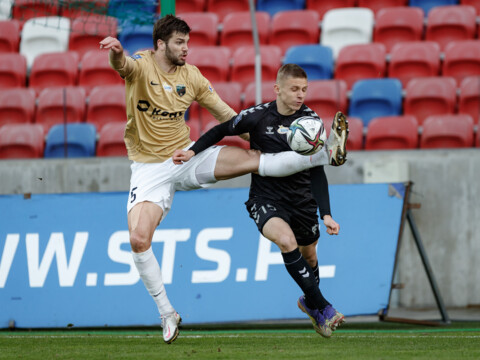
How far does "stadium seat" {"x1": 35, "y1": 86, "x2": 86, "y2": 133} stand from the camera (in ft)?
35.4

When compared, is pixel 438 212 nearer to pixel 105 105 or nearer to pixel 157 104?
pixel 157 104

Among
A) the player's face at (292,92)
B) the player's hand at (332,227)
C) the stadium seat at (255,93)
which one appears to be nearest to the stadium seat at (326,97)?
the stadium seat at (255,93)

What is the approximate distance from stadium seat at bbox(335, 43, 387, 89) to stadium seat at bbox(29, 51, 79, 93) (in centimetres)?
418

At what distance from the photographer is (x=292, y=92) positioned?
612 cm

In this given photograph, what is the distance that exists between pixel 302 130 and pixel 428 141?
4849mm

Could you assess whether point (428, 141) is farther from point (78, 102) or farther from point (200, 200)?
point (78, 102)

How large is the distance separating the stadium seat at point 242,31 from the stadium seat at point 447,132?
3.80 meters

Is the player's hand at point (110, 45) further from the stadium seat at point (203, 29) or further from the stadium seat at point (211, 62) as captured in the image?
the stadium seat at point (203, 29)

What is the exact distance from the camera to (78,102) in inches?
437

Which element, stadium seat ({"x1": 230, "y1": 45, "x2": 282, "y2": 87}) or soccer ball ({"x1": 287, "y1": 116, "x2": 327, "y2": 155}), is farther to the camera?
stadium seat ({"x1": 230, "y1": 45, "x2": 282, "y2": 87})

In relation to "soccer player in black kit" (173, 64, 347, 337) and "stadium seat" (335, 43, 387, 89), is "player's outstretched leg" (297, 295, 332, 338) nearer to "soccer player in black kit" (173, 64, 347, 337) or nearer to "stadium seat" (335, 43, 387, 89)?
"soccer player in black kit" (173, 64, 347, 337)

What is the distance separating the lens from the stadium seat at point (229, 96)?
10211 mm

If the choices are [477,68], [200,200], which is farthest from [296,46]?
[200,200]

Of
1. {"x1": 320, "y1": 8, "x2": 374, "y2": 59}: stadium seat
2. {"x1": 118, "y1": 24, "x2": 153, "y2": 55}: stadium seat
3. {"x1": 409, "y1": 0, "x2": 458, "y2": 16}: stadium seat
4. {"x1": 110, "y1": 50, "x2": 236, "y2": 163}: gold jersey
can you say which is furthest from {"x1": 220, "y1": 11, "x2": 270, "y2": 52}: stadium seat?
{"x1": 110, "y1": 50, "x2": 236, "y2": 163}: gold jersey
